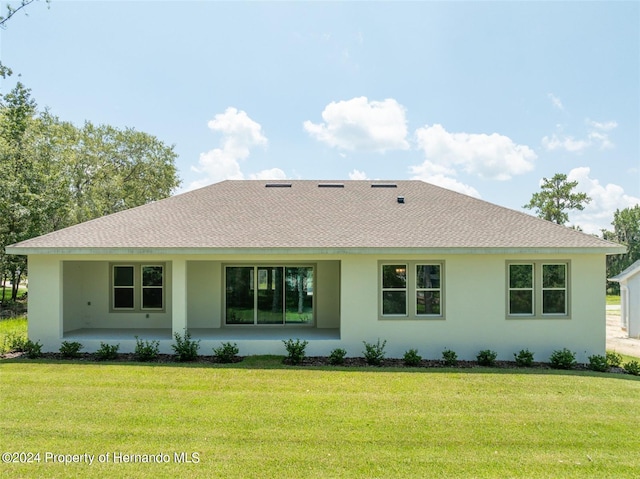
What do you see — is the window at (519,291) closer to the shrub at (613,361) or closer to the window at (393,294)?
the shrub at (613,361)

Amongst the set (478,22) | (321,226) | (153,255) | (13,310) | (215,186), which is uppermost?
(478,22)

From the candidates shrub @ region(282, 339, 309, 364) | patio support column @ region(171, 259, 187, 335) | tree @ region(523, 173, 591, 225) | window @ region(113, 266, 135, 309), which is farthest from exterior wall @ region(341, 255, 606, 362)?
tree @ region(523, 173, 591, 225)

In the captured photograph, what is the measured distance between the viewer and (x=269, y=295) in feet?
41.3

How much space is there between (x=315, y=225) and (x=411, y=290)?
10.7 ft

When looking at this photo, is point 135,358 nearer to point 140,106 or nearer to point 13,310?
point 140,106

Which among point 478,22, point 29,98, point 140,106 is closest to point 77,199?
point 29,98

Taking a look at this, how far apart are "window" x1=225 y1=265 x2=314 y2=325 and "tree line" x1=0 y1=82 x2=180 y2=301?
354 inches

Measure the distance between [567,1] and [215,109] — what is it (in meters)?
13.4

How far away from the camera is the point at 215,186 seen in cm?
1514

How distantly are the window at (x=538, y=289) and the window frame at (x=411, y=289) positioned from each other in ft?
5.85

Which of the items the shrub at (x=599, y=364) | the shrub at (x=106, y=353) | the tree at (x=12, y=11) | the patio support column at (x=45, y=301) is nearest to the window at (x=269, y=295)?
the shrub at (x=106, y=353)

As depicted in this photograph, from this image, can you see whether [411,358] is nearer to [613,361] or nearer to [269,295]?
[269,295]

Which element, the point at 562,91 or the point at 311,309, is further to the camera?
the point at 562,91

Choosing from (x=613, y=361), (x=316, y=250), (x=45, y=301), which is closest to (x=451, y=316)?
(x=316, y=250)
